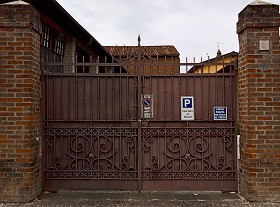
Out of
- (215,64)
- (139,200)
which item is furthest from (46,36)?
(139,200)

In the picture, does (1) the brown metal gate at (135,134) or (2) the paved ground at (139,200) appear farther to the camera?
(1) the brown metal gate at (135,134)

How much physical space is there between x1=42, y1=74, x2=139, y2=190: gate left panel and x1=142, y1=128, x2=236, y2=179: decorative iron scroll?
1.00ft

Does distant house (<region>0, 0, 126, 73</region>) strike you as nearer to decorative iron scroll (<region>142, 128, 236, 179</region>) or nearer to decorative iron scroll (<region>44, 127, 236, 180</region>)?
decorative iron scroll (<region>44, 127, 236, 180</region>)

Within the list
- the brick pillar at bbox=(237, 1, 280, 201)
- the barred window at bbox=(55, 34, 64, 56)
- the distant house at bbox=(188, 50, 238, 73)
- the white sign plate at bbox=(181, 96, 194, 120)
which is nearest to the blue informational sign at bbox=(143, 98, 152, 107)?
the white sign plate at bbox=(181, 96, 194, 120)

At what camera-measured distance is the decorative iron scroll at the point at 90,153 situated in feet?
18.9

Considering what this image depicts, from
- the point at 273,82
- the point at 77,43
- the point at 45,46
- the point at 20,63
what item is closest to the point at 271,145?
the point at 273,82

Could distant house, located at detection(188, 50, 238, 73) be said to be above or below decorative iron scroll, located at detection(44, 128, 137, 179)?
above

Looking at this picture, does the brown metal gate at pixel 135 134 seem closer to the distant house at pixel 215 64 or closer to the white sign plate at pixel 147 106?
the white sign plate at pixel 147 106

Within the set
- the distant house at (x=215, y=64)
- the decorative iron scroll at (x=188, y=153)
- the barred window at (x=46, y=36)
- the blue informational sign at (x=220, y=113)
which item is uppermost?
the barred window at (x=46, y=36)

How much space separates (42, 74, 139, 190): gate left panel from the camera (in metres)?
5.75

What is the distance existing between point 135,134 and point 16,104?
7.07 ft

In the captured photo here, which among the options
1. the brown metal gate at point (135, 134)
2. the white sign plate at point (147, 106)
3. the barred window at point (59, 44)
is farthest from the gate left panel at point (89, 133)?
the barred window at point (59, 44)

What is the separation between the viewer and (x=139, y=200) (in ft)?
17.3

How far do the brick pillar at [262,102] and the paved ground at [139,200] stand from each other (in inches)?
15.2
